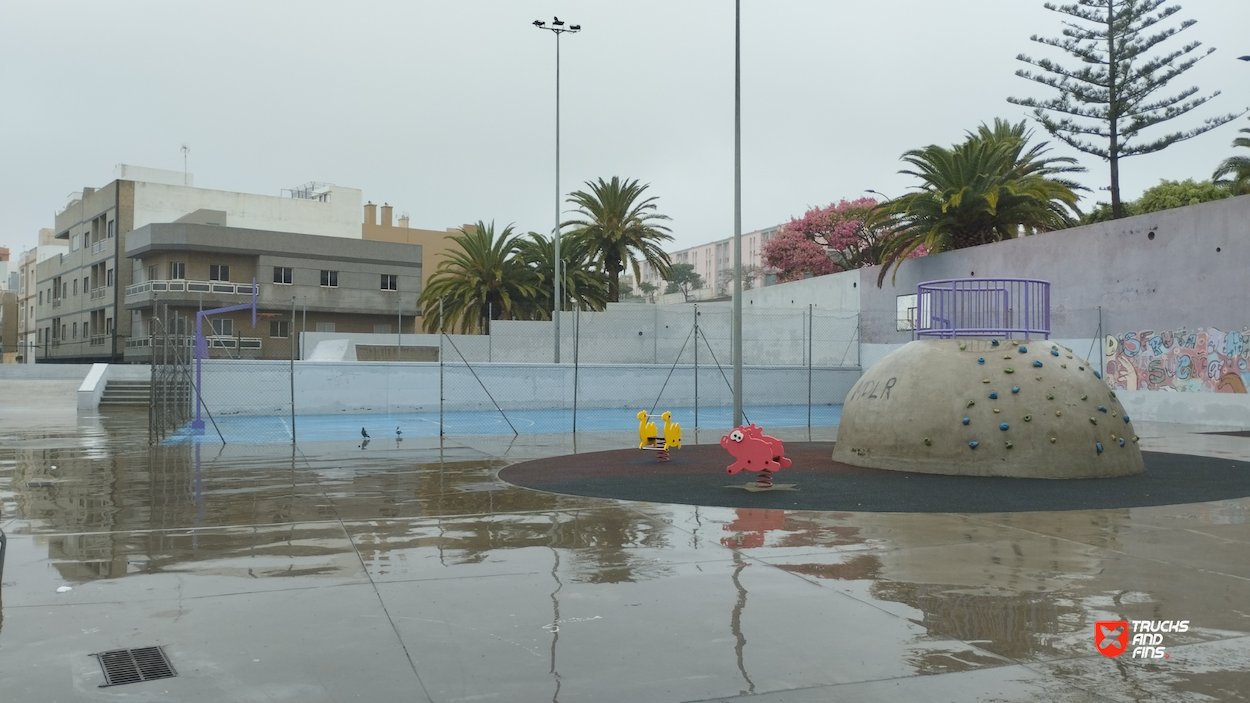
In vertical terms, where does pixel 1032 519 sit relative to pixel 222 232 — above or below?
below

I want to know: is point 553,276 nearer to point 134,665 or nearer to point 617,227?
point 617,227

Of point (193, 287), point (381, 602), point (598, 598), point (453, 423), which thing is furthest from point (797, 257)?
point (381, 602)

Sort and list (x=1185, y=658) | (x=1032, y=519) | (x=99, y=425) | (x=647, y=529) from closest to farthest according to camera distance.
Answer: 1. (x=1185, y=658)
2. (x=647, y=529)
3. (x=1032, y=519)
4. (x=99, y=425)

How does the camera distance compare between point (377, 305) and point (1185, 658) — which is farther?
point (377, 305)

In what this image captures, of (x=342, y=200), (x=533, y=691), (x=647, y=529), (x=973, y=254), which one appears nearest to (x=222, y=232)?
(x=342, y=200)

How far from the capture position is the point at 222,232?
5253cm

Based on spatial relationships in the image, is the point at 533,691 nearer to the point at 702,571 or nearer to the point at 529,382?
the point at 702,571

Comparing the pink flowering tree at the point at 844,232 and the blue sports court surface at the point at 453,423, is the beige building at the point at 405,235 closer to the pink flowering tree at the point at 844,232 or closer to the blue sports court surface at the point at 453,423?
the pink flowering tree at the point at 844,232

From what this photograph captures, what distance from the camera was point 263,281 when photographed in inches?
2122

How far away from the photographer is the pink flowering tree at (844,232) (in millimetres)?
56056

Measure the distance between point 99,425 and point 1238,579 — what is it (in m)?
24.5

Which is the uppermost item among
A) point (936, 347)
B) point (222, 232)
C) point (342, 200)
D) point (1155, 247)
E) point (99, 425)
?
point (342, 200)

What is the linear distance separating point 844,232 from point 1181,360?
32092 millimetres

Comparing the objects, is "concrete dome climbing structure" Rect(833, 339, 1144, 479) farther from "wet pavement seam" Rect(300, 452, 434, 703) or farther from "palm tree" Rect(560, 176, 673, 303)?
"palm tree" Rect(560, 176, 673, 303)
